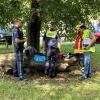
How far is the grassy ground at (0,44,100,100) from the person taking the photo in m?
9.97

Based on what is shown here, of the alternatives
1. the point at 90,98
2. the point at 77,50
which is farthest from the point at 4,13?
the point at 90,98

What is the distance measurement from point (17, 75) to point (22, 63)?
46cm

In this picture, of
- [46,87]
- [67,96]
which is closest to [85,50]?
[46,87]

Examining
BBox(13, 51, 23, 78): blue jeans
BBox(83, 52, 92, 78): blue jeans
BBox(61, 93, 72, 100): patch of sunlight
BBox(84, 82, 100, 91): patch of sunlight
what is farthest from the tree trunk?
BBox(61, 93, 72, 100): patch of sunlight

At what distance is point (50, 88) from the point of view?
10.8m

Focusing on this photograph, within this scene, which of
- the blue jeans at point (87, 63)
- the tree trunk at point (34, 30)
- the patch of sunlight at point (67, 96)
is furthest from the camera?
the tree trunk at point (34, 30)

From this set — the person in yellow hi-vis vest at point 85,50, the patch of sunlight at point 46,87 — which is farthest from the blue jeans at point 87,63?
the patch of sunlight at point 46,87

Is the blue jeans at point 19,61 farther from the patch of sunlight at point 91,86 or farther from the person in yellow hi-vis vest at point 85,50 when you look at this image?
the patch of sunlight at point 91,86

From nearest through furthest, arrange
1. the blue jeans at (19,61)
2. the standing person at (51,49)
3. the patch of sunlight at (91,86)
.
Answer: the patch of sunlight at (91,86)
the blue jeans at (19,61)
the standing person at (51,49)

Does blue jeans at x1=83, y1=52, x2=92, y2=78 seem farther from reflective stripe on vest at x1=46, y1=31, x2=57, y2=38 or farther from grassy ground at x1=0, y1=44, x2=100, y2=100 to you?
reflective stripe on vest at x1=46, y1=31, x2=57, y2=38

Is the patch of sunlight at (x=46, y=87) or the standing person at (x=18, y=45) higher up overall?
the standing person at (x=18, y=45)

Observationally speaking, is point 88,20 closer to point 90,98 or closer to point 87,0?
point 87,0

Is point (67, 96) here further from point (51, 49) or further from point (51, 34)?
point (51, 34)

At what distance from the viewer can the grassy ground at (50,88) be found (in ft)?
32.7
